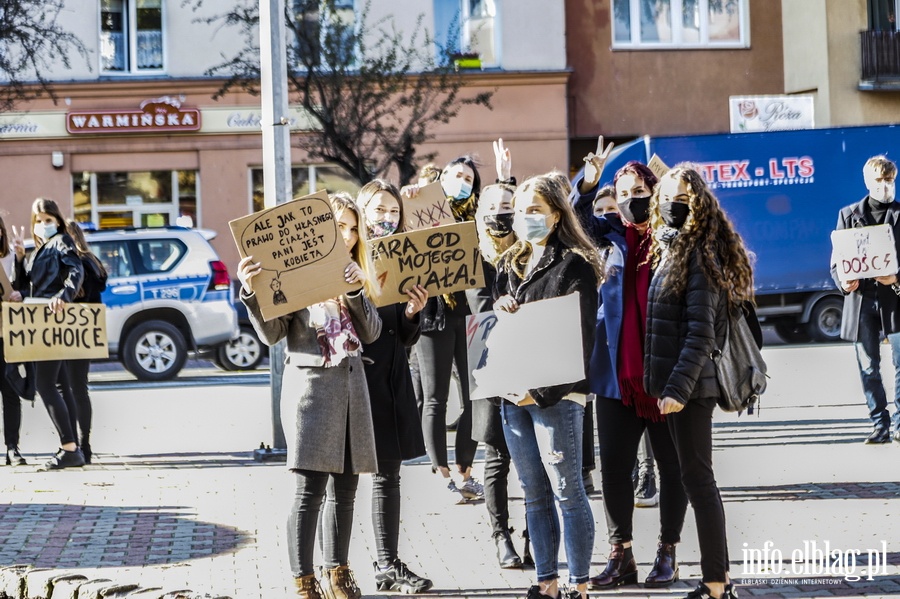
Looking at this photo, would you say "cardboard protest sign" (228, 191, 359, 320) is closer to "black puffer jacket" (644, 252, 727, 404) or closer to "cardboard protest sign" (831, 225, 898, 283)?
"black puffer jacket" (644, 252, 727, 404)

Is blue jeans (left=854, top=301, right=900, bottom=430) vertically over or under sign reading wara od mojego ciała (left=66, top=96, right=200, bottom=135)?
under

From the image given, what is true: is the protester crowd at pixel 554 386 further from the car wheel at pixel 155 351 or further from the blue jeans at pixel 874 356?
Answer: the car wheel at pixel 155 351

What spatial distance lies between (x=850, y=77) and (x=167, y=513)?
72.8ft

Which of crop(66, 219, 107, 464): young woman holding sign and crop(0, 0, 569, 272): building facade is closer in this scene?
crop(66, 219, 107, 464): young woman holding sign

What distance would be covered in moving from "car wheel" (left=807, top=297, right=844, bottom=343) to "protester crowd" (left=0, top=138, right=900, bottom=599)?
14460 millimetres

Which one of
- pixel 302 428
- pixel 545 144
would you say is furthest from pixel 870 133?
pixel 302 428

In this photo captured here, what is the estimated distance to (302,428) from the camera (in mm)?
5645

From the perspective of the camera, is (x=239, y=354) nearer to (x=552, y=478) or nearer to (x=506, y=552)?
(x=506, y=552)

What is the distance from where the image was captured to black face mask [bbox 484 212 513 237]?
6258 mm

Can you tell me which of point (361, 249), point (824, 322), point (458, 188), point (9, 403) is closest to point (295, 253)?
point (361, 249)

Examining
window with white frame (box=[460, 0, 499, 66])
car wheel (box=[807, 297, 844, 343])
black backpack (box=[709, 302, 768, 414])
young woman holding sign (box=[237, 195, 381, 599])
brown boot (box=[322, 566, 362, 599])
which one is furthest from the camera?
window with white frame (box=[460, 0, 499, 66])

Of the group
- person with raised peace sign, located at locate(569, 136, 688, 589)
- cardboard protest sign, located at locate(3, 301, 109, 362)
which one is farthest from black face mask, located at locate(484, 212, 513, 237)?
cardboard protest sign, located at locate(3, 301, 109, 362)

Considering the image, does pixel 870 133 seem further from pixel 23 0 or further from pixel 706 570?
pixel 706 570

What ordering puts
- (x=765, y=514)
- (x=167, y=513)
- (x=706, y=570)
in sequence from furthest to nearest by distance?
(x=167, y=513), (x=765, y=514), (x=706, y=570)
